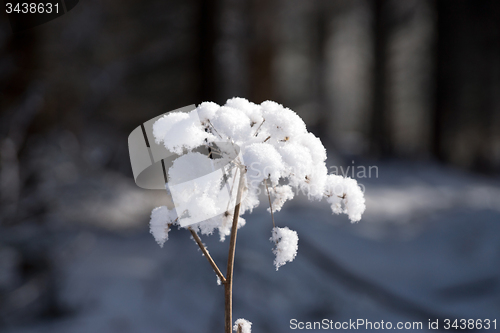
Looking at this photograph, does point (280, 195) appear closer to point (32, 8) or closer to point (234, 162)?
point (234, 162)

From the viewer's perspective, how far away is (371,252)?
3.75ft

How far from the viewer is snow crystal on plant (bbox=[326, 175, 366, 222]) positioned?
1.08 feet

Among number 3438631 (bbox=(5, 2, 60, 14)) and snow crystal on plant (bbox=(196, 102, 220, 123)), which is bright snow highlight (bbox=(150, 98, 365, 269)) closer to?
snow crystal on plant (bbox=(196, 102, 220, 123))

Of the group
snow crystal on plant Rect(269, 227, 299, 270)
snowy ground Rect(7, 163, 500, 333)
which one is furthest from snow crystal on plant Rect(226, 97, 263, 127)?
snowy ground Rect(7, 163, 500, 333)

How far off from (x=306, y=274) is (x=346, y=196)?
83cm

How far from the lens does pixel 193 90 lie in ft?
4.39

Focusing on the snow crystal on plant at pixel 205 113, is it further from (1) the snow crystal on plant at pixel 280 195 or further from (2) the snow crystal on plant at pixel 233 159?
(1) the snow crystal on plant at pixel 280 195

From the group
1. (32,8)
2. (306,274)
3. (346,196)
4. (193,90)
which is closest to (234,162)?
(346,196)

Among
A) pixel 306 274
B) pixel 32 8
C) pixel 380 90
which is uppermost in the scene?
pixel 32 8

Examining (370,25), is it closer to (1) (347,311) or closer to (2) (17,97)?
(1) (347,311)

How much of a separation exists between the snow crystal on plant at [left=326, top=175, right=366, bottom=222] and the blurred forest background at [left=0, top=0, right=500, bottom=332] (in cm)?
82

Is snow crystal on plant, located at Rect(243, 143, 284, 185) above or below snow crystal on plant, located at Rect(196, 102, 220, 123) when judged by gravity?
below

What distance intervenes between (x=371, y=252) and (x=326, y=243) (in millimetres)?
164

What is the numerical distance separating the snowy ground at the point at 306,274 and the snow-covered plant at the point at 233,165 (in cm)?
76
